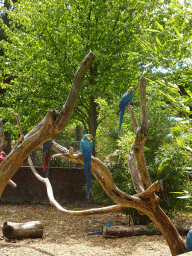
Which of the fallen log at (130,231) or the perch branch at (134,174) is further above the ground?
the perch branch at (134,174)

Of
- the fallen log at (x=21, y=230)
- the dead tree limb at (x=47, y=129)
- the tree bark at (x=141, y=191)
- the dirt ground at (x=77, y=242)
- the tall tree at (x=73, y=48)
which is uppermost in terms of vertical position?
the tall tree at (x=73, y=48)

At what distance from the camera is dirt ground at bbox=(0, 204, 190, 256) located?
4.80 metres

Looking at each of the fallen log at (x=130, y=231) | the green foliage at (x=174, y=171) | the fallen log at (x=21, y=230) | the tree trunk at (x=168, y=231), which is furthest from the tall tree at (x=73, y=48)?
the tree trunk at (x=168, y=231)

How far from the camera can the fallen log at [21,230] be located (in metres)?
5.29

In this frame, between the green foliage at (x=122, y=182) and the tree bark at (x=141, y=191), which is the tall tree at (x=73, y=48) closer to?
the green foliage at (x=122, y=182)

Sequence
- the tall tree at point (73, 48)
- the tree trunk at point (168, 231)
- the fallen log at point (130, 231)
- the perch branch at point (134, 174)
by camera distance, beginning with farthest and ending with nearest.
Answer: the tall tree at point (73, 48) → the fallen log at point (130, 231) → the perch branch at point (134, 174) → the tree trunk at point (168, 231)

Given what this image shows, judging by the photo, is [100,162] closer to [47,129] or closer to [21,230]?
[47,129]

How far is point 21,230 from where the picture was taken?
17.6 ft

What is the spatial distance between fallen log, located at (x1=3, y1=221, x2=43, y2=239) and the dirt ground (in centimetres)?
10

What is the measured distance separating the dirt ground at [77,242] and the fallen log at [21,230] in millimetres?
102

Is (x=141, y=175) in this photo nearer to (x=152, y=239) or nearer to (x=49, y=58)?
(x=152, y=239)

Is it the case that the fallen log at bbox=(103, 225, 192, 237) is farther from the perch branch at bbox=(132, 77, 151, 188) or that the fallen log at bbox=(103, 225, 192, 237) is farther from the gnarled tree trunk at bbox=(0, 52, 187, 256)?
the perch branch at bbox=(132, 77, 151, 188)

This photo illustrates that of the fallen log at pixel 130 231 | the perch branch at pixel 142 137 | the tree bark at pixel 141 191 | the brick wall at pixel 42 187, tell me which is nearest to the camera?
the perch branch at pixel 142 137

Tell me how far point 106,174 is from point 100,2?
21.3 feet
